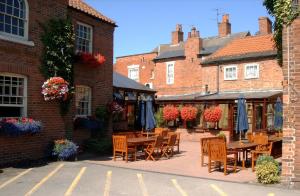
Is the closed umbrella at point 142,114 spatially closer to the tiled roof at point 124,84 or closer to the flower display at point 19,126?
the tiled roof at point 124,84

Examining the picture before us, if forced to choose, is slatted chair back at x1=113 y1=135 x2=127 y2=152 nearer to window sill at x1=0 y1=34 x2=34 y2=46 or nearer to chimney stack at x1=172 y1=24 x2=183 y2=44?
window sill at x1=0 y1=34 x2=34 y2=46

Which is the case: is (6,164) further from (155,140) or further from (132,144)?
(155,140)

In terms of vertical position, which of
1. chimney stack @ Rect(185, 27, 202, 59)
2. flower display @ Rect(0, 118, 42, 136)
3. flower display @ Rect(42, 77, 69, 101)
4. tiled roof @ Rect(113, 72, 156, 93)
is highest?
chimney stack @ Rect(185, 27, 202, 59)

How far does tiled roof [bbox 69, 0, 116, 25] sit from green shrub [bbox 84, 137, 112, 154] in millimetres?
5484

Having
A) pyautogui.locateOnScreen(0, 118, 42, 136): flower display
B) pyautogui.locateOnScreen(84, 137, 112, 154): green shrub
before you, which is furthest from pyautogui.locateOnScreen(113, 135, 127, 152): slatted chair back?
pyautogui.locateOnScreen(0, 118, 42, 136): flower display

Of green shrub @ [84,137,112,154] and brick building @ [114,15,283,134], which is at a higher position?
brick building @ [114,15,283,134]

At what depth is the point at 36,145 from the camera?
1327 cm

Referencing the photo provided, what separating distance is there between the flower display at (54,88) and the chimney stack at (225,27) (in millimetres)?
28734

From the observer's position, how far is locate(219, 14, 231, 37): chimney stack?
39.5 meters

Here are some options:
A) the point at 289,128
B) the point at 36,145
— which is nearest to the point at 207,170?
the point at 289,128

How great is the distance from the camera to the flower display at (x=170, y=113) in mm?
24712

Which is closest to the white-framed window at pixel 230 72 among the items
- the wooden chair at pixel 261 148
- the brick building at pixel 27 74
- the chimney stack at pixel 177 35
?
the chimney stack at pixel 177 35

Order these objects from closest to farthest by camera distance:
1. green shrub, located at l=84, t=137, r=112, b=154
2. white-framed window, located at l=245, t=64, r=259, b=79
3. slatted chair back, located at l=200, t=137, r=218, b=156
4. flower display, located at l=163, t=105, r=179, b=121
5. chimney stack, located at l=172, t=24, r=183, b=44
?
slatted chair back, located at l=200, t=137, r=218, b=156 < green shrub, located at l=84, t=137, r=112, b=154 < flower display, located at l=163, t=105, r=179, b=121 < white-framed window, located at l=245, t=64, r=259, b=79 < chimney stack, located at l=172, t=24, r=183, b=44

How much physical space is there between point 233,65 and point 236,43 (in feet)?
9.61
